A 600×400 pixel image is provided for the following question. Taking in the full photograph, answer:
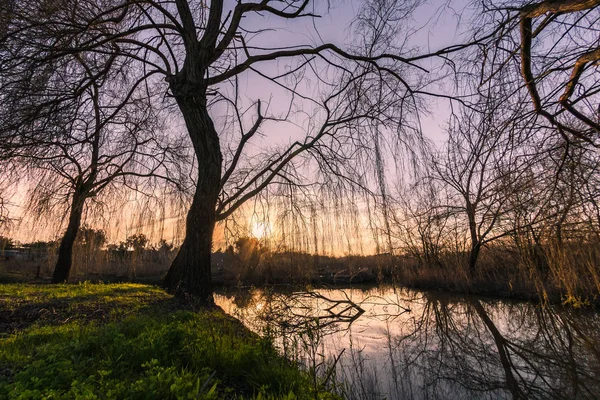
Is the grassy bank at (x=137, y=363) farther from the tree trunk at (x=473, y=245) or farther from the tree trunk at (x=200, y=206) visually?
the tree trunk at (x=473, y=245)

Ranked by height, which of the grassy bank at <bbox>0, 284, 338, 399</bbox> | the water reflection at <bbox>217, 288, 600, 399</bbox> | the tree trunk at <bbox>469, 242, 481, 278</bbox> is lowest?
the water reflection at <bbox>217, 288, 600, 399</bbox>

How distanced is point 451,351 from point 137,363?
379 centimetres

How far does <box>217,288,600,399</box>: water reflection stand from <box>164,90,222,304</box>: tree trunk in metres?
1.22

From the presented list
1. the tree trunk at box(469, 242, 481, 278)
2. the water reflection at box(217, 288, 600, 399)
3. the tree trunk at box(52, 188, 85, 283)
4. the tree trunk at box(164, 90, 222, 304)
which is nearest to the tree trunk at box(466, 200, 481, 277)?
the tree trunk at box(469, 242, 481, 278)

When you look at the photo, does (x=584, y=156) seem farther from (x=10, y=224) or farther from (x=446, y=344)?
Result: (x=10, y=224)

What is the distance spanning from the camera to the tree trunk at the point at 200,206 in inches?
229

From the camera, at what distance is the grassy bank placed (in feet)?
5.48

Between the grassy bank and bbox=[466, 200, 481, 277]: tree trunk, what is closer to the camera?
the grassy bank

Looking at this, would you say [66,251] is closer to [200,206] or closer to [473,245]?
[200,206]

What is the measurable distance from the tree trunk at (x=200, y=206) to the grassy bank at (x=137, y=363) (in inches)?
71.9

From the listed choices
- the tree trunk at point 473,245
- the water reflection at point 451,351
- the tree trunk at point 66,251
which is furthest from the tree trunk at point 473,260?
the tree trunk at point 66,251

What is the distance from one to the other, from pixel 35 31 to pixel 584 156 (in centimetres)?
617

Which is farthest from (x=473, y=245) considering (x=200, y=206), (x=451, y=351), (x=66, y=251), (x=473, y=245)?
(x=66, y=251)

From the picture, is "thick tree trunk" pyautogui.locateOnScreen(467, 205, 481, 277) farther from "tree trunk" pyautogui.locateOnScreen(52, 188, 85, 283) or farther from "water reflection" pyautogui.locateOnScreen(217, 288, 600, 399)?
"tree trunk" pyautogui.locateOnScreen(52, 188, 85, 283)
